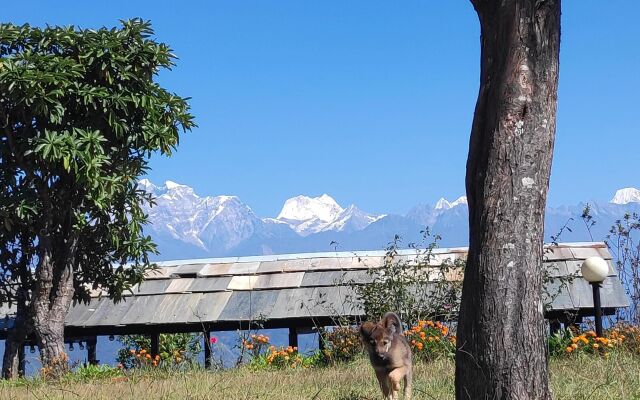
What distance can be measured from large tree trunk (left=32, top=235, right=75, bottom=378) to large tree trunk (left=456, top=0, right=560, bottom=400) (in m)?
10.7

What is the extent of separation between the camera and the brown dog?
7.92 metres

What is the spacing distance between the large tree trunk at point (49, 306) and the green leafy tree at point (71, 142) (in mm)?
19

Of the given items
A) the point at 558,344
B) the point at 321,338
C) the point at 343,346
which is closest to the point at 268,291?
the point at 321,338

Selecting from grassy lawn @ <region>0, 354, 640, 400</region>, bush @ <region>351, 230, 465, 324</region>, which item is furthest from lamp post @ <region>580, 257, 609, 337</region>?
bush @ <region>351, 230, 465, 324</region>

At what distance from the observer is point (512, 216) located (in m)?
6.03

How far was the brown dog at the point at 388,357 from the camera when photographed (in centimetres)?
792

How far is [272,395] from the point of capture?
815cm

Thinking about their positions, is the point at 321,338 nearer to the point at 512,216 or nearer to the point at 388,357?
the point at 388,357

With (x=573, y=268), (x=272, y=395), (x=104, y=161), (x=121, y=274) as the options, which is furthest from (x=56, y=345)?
(x=573, y=268)

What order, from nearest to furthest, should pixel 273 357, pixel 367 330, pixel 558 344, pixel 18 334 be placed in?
pixel 367 330 → pixel 558 344 → pixel 273 357 → pixel 18 334

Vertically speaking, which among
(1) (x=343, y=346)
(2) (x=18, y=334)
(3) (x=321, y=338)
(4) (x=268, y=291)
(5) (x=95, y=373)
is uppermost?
(4) (x=268, y=291)

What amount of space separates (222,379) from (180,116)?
7386 millimetres

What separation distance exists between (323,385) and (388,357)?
147 cm

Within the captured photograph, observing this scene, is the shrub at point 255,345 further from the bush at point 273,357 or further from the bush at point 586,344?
the bush at point 586,344
